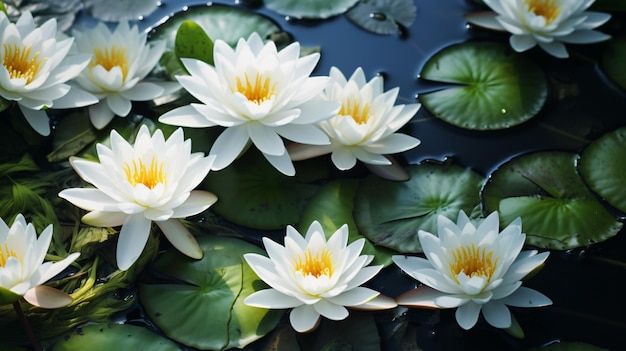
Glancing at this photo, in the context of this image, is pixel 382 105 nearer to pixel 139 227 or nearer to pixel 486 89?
pixel 486 89

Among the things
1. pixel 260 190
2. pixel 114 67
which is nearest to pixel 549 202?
pixel 260 190

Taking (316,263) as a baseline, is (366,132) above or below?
above

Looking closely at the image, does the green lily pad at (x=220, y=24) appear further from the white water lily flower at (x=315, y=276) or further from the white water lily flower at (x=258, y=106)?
the white water lily flower at (x=315, y=276)

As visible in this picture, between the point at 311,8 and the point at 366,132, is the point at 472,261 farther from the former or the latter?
the point at 311,8

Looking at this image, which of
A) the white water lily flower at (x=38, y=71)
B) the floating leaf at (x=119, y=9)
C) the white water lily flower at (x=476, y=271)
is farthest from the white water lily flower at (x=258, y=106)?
the floating leaf at (x=119, y=9)

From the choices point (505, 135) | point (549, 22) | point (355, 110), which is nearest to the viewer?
point (355, 110)

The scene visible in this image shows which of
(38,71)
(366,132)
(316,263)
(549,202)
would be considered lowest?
(549,202)

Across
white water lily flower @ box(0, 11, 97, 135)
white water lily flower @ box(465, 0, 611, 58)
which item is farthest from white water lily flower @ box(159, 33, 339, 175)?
white water lily flower @ box(465, 0, 611, 58)

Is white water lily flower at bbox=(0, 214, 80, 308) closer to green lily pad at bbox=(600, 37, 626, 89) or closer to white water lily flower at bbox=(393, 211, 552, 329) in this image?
white water lily flower at bbox=(393, 211, 552, 329)
